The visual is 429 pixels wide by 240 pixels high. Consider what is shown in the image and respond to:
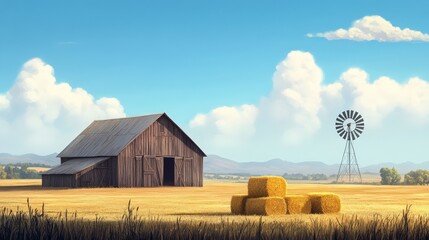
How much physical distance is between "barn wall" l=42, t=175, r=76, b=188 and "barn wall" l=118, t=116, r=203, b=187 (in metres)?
4.72

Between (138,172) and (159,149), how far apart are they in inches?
154

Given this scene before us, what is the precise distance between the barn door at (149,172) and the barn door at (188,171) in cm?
430

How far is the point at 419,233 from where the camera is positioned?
17.4m

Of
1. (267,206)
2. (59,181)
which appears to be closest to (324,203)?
(267,206)

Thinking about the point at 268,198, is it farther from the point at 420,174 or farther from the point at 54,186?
the point at 420,174

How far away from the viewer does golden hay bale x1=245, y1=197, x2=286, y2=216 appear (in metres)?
34.5

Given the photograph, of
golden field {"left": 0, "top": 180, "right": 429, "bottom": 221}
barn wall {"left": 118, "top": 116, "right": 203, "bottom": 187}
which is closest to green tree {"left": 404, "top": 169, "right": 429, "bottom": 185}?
barn wall {"left": 118, "top": 116, "right": 203, "bottom": 187}

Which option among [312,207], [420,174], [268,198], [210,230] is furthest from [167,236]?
[420,174]

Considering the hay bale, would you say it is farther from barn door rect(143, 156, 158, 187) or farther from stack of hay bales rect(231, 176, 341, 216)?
barn door rect(143, 156, 158, 187)

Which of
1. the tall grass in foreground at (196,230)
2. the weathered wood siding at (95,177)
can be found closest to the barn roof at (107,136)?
the weathered wood siding at (95,177)

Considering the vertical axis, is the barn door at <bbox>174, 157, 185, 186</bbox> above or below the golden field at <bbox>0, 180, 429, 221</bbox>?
above

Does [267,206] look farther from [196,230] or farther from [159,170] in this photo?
[159,170]

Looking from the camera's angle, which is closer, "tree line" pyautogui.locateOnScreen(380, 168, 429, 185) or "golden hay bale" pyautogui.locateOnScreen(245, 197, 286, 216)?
"golden hay bale" pyautogui.locateOnScreen(245, 197, 286, 216)

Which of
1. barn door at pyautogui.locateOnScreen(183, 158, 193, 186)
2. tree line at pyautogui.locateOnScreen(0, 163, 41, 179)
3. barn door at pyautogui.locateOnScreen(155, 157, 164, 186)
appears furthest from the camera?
tree line at pyautogui.locateOnScreen(0, 163, 41, 179)
